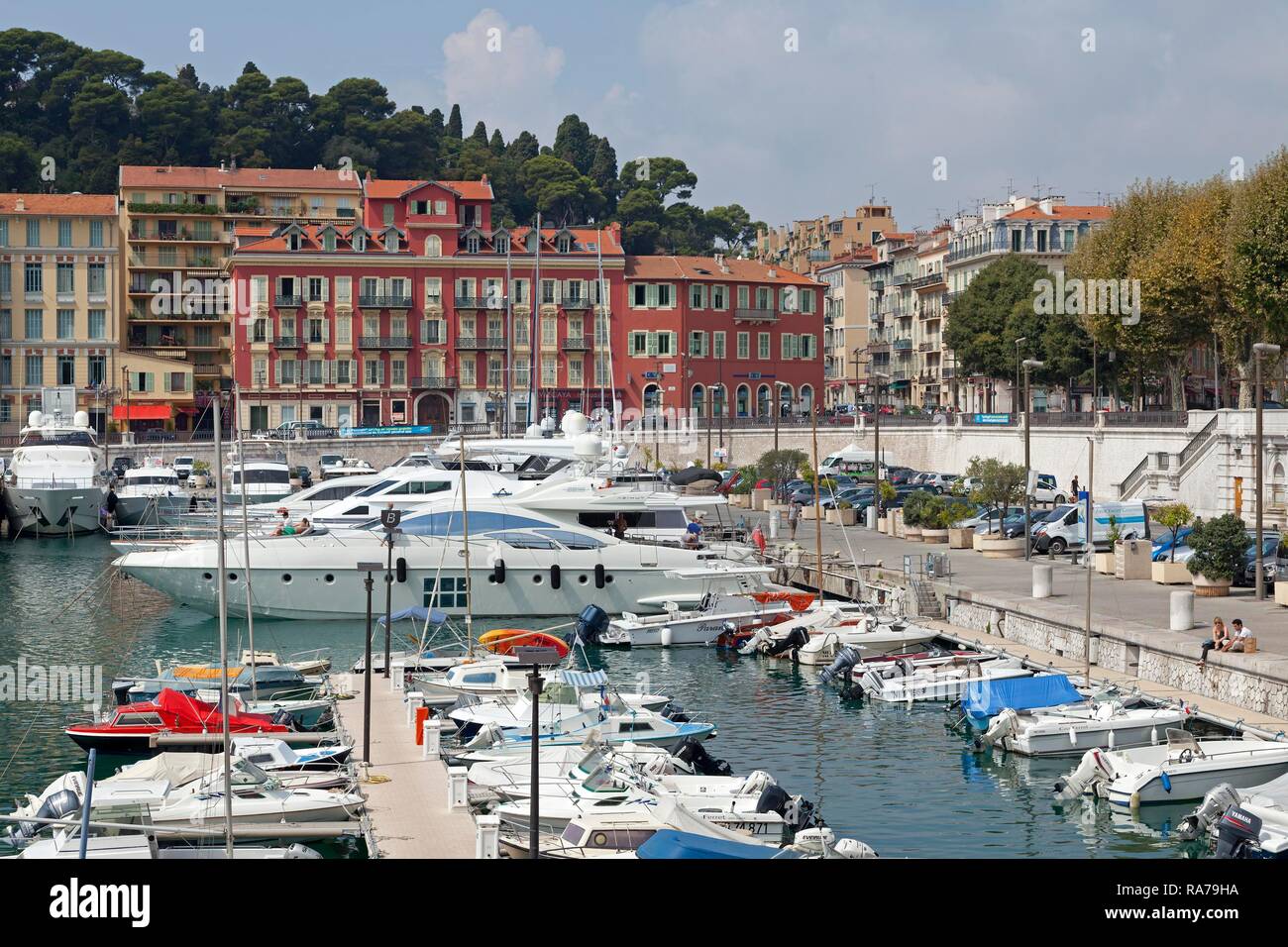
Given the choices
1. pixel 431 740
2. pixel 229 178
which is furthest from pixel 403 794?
pixel 229 178

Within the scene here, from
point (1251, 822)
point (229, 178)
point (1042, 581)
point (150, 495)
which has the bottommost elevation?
point (1251, 822)

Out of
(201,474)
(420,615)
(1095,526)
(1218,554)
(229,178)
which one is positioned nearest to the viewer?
(1218,554)

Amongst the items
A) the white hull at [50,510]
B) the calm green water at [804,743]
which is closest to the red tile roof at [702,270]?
the white hull at [50,510]

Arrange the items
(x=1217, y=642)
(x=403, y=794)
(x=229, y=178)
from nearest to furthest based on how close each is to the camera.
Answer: (x=403, y=794)
(x=1217, y=642)
(x=229, y=178)

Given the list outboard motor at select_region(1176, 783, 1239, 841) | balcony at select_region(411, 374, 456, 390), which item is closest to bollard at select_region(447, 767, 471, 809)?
outboard motor at select_region(1176, 783, 1239, 841)

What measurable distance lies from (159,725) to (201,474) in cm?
4901

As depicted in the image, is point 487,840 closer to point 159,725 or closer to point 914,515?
point 159,725

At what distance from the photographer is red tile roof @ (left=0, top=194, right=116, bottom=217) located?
9038 cm

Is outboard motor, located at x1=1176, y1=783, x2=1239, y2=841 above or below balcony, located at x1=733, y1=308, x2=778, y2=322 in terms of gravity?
below

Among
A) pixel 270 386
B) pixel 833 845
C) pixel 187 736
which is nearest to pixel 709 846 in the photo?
pixel 833 845

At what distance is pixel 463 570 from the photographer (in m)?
37.5

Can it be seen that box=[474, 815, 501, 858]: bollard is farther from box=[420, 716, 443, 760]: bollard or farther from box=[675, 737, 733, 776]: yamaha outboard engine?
box=[675, 737, 733, 776]: yamaha outboard engine

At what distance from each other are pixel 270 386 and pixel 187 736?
65.2 meters

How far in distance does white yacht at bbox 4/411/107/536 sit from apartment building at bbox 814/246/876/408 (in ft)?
211
